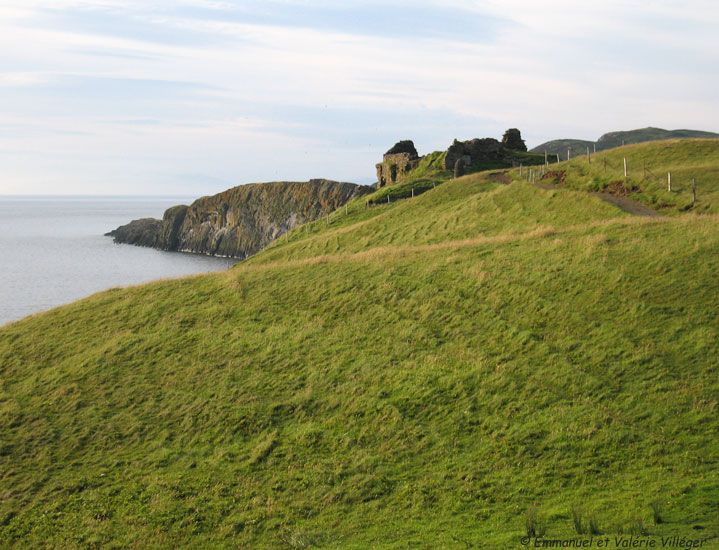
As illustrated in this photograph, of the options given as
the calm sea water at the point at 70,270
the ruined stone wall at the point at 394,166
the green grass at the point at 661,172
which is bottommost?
the calm sea water at the point at 70,270

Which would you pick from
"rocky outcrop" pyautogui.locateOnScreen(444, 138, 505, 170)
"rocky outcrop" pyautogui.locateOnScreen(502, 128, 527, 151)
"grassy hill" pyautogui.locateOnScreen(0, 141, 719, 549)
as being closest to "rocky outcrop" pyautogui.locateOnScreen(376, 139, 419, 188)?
"rocky outcrop" pyautogui.locateOnScreen(444, 138, 505, 170)

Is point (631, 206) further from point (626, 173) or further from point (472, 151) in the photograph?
point (472, 151)

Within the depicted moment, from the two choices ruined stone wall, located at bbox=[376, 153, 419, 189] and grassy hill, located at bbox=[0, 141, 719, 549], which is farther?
ruined stone wall, located at bbox=[376, 153, 419, 189]

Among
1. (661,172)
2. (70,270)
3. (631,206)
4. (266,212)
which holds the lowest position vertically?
(70,270)

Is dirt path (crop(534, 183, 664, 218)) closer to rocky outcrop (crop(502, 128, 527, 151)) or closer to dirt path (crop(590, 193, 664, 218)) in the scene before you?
dirt path (crop(590, 193, 664, 218))

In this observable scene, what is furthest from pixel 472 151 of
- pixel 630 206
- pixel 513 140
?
pixel 630 206

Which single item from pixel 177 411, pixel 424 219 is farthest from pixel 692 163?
pixel 177 411

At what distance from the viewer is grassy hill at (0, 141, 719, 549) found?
59.8 feet

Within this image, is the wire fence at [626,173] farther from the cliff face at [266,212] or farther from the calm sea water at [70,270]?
the cliff face at [266,212]

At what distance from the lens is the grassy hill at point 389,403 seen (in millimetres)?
18219

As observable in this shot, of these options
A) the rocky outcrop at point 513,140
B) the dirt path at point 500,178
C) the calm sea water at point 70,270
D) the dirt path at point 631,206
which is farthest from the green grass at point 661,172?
the calm sea water at point 70,270

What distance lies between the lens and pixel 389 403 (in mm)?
24328

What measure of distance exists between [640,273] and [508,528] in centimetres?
1810

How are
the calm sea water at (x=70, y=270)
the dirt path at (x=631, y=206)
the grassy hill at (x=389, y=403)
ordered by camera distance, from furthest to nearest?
the calm sea water at (x=70, y=270) < the dirt path at (x=631, y=206) < the grassy hill at (x=389, y=403)
